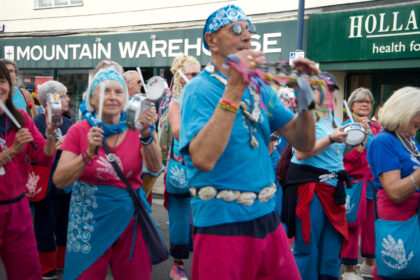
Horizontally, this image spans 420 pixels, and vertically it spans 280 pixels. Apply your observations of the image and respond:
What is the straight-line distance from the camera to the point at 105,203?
296 cm

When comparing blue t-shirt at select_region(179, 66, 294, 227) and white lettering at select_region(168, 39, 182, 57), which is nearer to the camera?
blue t-shirt at select_region(179, 66, 294, 227)

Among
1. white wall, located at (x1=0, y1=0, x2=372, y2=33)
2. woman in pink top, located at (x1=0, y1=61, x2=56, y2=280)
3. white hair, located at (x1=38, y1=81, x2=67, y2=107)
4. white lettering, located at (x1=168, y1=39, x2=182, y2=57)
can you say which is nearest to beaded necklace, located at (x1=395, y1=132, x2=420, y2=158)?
woman in pink top, located at (x1=0, y1=61, x2=56, y2=280)

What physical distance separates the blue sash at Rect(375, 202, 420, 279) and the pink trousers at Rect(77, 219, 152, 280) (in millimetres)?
1650

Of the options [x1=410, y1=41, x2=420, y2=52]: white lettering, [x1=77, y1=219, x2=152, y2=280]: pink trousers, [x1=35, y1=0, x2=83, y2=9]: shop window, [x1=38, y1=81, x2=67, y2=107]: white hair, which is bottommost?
[x1=77, y1=219, x2=152, y2=280]: pink trousers

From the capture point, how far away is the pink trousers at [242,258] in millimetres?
2152

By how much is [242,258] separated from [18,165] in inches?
74.5

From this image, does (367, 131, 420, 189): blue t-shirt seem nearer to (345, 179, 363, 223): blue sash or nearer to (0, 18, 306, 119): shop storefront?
(345, 179, 363, 223): blue sash

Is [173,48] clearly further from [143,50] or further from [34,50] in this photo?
[34,50]

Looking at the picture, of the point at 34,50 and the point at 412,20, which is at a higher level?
the point at 34,50

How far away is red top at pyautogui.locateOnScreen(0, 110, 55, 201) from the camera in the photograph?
3162mm

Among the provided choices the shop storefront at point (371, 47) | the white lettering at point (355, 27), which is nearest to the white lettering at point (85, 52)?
the shop storefront at point (371, 47)

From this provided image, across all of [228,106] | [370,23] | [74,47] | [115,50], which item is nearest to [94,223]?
[228,106]

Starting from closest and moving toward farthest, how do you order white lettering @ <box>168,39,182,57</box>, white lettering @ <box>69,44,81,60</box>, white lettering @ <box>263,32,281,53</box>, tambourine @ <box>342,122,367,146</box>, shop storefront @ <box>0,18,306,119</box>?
tambourine @ <box>342,122,367,146</box>, white lettering @ <box>263,32,281,53</box>, shop storefront @ <box>0,18,306,119</box>, white lettering @ <box>168,39,182,57</box>, white lettering @ <box>69,44,81,60</box>

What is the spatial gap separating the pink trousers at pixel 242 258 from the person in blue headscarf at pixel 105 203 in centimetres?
82
